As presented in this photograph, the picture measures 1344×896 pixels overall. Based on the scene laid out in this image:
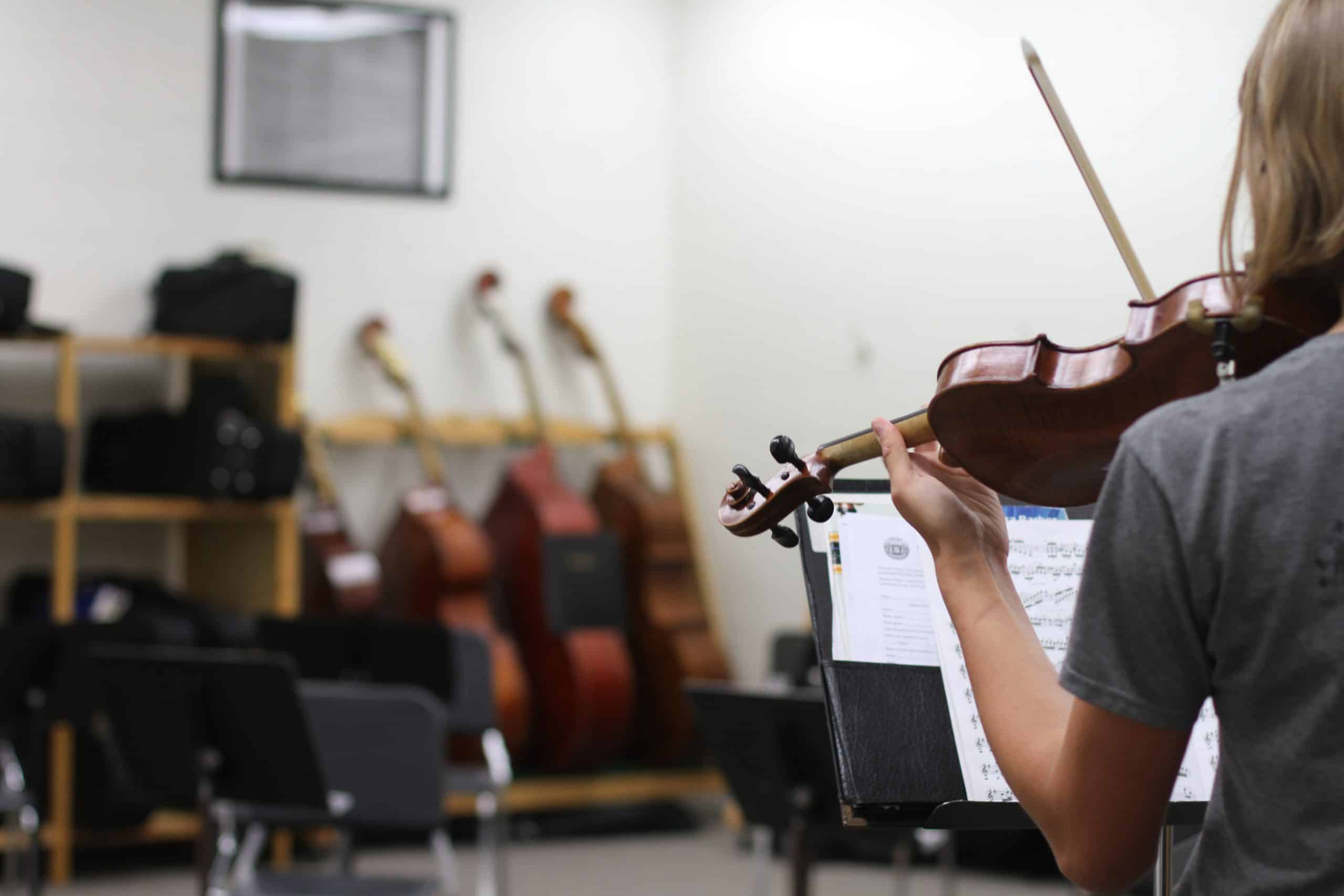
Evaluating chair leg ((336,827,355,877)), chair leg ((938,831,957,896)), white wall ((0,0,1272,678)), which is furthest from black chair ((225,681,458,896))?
white wall ((0,0,1272,678))

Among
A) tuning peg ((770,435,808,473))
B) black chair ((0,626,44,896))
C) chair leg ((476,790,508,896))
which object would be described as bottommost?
chair leg ((476,790,508,896))

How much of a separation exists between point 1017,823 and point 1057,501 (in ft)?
0.91

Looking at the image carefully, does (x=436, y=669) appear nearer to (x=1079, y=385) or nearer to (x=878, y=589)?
(x=878, y=589)

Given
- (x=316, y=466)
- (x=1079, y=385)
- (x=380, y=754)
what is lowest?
(x=380, y=754)

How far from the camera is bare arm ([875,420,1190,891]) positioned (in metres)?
1.00

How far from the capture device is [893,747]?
132 cm

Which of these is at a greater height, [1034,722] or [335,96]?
[335,96]

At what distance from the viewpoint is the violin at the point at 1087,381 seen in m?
1.05

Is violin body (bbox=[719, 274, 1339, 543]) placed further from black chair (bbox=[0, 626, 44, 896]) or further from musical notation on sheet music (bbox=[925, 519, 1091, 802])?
black chair (bbox=[0, 626, 44, 896])

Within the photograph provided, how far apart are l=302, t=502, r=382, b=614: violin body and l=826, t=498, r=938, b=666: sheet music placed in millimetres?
4321

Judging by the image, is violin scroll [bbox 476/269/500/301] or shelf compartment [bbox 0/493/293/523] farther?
violin scroll [bbox 476/269/500/301]

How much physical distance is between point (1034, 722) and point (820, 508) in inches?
13.6

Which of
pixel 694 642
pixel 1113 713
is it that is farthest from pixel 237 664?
pixel 694 642

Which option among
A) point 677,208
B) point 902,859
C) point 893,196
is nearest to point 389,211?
point 677,208
